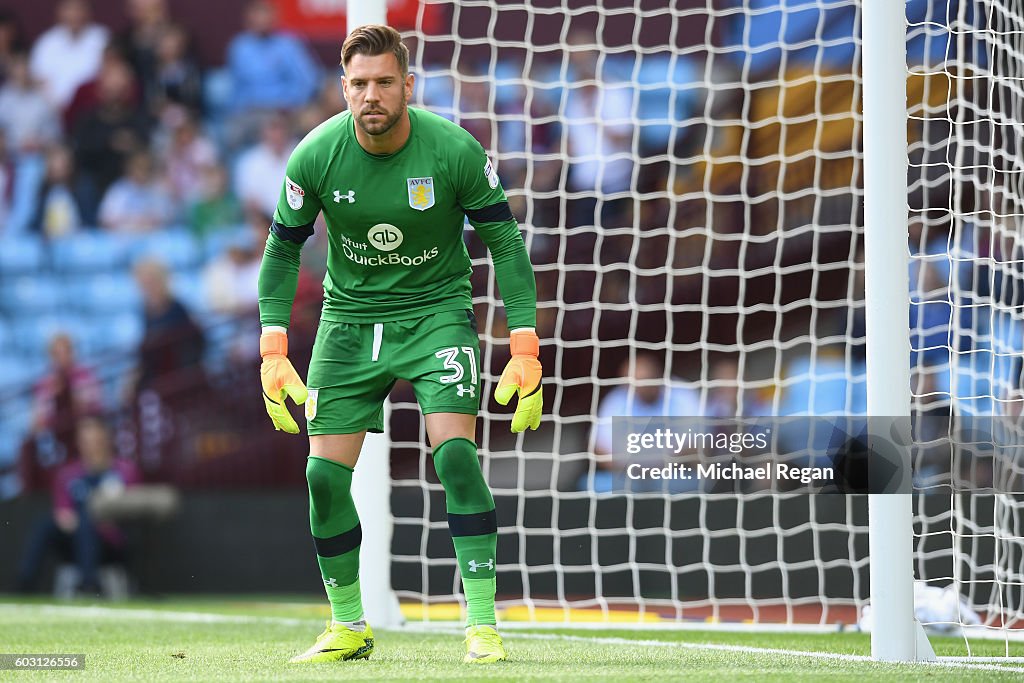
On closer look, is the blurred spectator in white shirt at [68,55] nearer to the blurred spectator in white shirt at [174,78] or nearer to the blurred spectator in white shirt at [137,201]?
the blurred spectator in white shirt at [174,78]

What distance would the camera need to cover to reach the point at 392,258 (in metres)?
3.85

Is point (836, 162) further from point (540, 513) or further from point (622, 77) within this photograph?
point (540, 513)

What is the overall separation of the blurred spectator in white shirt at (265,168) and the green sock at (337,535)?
7.43 m

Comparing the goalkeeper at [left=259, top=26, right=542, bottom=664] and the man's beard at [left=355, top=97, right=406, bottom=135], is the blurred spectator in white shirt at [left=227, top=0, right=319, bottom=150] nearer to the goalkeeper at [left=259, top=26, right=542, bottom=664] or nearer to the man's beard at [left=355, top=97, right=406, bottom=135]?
the goalkeeper at [left=259, top=26, right=542, bottom=664]

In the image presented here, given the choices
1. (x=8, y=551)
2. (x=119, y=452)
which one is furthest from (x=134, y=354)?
(x=8, y=551)

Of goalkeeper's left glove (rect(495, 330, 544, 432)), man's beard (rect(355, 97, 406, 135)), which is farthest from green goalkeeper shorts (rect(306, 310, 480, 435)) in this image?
man's beard (rect(355, 97, 406, 135))

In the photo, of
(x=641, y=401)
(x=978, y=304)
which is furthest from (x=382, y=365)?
(x=641, y=401)

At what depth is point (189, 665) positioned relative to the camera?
376 cm

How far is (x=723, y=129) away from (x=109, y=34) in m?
5.27

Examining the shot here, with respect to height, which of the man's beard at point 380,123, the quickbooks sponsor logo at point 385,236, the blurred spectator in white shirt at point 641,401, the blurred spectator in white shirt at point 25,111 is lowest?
the blurred spectator in white shirt at point 641,401

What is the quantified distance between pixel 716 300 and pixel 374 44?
5.81 metres

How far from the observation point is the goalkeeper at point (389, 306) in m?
3.76

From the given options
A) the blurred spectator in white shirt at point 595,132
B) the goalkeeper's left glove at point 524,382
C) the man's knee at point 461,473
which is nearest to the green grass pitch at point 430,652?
the man's knee at point 461,473

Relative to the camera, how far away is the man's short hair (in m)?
3.65
